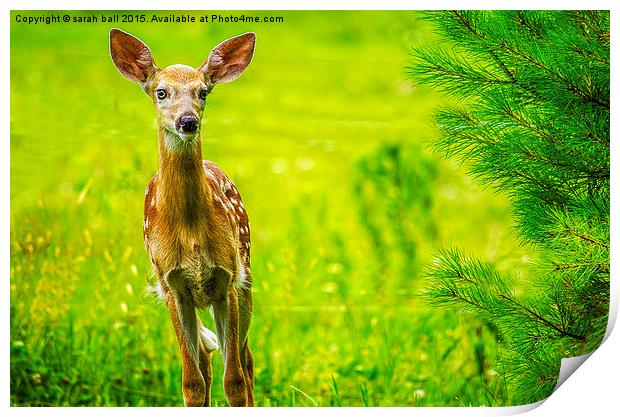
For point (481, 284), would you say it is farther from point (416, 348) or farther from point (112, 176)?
point (112, 176)

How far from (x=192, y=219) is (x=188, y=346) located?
0.29m

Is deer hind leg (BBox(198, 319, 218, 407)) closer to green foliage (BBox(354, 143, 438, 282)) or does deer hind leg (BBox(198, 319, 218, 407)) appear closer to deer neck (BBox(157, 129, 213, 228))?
deer neck (BBox(157, 129, 213, 228))

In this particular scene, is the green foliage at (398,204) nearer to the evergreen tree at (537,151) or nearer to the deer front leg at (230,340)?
the evergreen tree at (537,151)

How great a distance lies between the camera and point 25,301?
284cm

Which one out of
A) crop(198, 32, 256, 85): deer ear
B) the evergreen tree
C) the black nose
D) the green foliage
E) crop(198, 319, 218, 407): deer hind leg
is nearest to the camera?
the black nose

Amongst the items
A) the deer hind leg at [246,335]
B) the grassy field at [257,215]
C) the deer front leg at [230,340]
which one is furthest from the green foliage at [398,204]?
the deer front leg at [230,340]

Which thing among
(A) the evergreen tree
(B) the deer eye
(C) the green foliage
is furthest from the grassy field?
(B) the deer eye

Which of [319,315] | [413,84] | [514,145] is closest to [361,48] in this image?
[413,84]

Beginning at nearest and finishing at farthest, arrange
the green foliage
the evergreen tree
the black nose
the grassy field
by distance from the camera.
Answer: the black nose → the evergreen tree → the grassy field → the green foliage

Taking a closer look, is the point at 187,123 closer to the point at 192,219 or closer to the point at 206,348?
the point at 192,219

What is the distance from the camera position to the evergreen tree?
2.49m

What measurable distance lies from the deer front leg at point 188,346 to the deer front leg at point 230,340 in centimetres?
5
